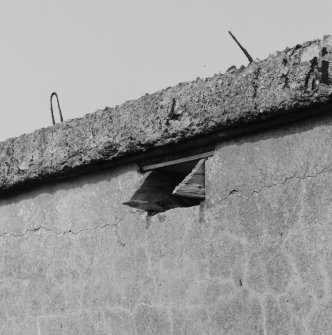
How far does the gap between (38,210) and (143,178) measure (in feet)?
2.24

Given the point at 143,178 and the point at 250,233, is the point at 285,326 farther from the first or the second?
the point at 143,178

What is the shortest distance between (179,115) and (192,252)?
20.7 inches

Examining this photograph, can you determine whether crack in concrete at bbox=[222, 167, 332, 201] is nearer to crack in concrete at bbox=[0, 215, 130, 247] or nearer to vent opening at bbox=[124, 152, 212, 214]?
vent opening at bbox=[124, 152, 212, 214]

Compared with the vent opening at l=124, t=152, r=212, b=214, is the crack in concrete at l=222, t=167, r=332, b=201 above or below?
below

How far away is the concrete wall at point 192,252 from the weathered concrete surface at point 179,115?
0.36 ft

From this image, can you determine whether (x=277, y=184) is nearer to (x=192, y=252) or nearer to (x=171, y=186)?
(x=192, y=252)

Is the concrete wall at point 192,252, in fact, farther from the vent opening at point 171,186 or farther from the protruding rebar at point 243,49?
the protruding rebar at point 243,49

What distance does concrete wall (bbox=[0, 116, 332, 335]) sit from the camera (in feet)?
10.0

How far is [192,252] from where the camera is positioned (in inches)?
133

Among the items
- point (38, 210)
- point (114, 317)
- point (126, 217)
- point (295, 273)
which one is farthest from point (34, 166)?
point (295, 273)

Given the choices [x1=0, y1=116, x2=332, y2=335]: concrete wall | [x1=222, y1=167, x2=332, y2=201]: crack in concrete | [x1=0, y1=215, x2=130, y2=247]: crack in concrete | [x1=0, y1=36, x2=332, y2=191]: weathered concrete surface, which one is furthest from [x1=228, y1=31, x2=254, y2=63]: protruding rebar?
[x1=0, y1=215, x2=130, y2=247]: crack in concrete

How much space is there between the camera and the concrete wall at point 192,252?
10.0 ft

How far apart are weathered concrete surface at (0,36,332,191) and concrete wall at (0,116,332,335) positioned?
0.11 metres

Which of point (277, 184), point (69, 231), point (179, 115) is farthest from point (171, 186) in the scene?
point (277, 184)
